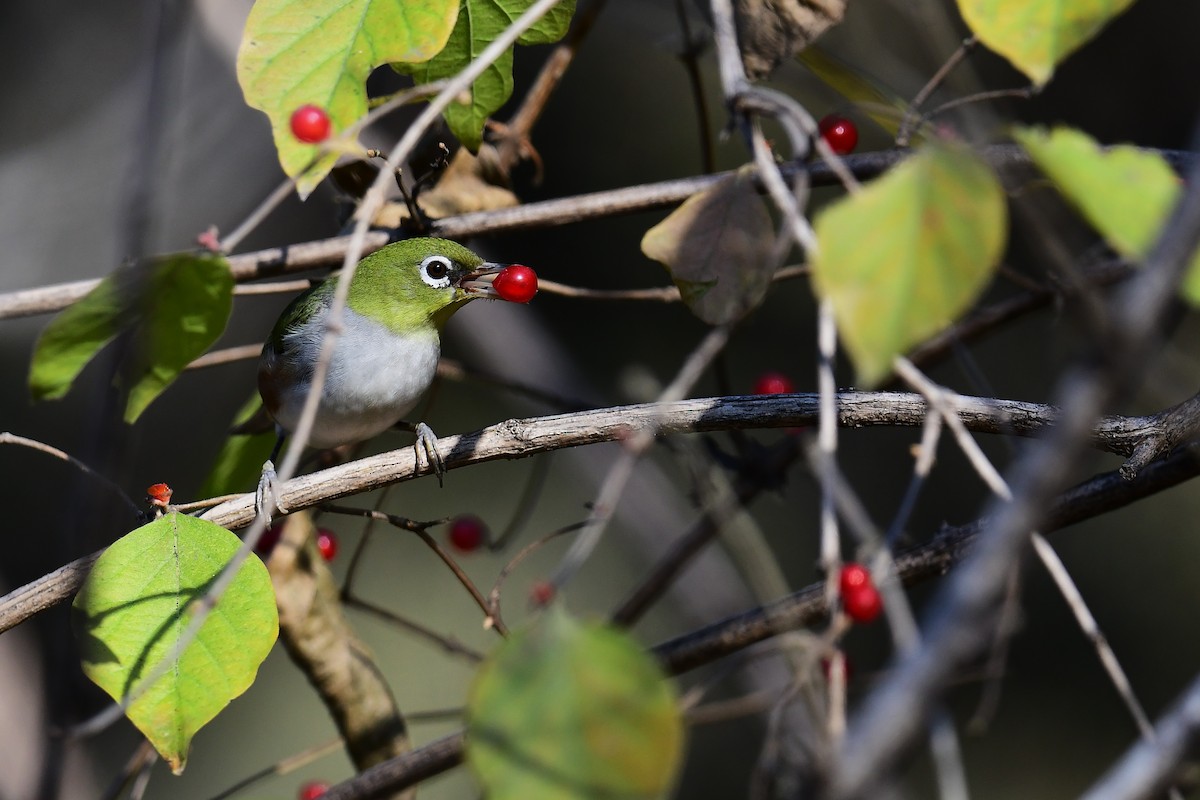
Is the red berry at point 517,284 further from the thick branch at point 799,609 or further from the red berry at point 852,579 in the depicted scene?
the red berry at point 852,579

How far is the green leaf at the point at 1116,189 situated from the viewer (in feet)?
4.15

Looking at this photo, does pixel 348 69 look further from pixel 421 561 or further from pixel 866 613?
pixel 421 561

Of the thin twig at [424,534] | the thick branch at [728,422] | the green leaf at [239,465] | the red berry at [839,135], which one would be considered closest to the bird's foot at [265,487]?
the green leaf at [239,465]

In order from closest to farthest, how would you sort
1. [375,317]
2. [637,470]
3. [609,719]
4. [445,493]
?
1. [609,719]
2. [375,317]
3. [637,470]
4. [445,493]

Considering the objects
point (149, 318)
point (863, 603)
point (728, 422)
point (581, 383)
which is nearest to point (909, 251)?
point (863, 603)

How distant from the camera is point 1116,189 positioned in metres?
1.32

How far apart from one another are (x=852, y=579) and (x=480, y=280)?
7.39ft

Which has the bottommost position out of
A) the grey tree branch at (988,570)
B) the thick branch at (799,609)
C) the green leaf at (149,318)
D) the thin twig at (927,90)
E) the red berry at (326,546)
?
the thick branch at (799,609)

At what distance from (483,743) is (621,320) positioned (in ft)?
18.4

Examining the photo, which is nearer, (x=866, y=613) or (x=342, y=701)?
(x=866, y=613)

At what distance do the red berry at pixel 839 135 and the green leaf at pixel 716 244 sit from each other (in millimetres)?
816

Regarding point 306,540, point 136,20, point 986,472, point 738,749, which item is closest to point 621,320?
point 738,749

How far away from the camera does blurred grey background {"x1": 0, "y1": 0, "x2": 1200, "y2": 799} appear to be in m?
5.84

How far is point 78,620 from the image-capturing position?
7.06 feet
